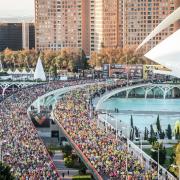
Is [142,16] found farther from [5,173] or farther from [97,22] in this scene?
[5,173]

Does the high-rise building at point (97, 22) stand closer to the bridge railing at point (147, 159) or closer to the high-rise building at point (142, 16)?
the high-rise building at point (142, 16)

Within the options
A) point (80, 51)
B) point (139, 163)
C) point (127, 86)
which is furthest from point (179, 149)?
point (80, 51)

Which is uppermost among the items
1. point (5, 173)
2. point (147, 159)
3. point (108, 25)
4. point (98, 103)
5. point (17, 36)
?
point (108, 25)

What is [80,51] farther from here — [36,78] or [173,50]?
[173,50]

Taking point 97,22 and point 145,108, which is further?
point 97,22

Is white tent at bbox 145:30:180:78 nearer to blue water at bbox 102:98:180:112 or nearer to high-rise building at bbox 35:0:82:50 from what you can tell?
blue water at bbox 102:98:180:112

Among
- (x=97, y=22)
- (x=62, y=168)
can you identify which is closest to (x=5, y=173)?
(x=62, y=168)

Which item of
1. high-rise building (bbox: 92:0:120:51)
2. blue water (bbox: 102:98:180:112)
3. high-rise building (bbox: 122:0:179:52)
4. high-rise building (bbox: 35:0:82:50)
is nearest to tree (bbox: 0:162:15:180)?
blue water (bbox: 102:98:180:112)
